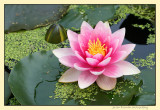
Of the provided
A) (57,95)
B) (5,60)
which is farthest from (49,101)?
(5,60)

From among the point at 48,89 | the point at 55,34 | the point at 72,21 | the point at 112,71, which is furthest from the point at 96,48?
the point at 72,21

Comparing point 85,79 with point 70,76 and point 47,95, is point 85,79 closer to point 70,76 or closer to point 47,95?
point 70,76

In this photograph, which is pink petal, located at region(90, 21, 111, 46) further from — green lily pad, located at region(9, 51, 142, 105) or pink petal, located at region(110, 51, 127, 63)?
green lily pad, located at region(9, 51, 142, 105)

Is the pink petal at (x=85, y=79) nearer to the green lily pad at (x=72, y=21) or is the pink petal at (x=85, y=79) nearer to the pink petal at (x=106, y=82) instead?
the pink petal at (x=106, y=82)

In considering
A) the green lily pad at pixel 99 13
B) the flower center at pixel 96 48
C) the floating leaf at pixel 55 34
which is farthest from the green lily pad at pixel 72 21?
the flower center at pixel 96 48

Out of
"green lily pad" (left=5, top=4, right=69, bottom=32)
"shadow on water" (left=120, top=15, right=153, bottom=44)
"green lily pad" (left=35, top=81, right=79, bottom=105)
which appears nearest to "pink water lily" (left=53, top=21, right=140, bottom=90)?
"green lily pad" (left=35, top=81, right=79, bottom=105)
